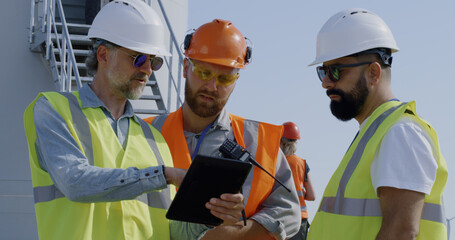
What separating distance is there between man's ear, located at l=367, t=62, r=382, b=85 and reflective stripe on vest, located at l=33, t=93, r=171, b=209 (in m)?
1.19

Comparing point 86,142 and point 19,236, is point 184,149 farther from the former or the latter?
point 19,236

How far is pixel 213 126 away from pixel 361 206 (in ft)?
4.45

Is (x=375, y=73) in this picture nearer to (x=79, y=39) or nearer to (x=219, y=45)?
(x=219, y=45)

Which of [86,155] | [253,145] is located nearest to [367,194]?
[253,145]

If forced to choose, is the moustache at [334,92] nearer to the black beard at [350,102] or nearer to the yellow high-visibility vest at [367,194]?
the black beard at [350,102]

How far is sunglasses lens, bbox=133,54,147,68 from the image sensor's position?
346 centimetres

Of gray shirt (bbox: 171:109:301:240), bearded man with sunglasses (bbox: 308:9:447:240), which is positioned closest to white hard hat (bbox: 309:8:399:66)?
bearded man with sunglasses (bbox: 308:9:447:240)

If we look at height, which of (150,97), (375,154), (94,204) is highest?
(375,154)

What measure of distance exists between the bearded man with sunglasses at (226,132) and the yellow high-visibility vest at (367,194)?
0.75 meters

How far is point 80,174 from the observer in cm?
287

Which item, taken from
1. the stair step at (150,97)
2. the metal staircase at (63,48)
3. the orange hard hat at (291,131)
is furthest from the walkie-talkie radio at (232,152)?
the orange hard hat at (291,131)

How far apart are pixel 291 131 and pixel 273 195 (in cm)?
591

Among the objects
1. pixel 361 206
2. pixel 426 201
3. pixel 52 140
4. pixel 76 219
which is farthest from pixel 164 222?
pixel 426 201

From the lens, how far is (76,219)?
117 inches
